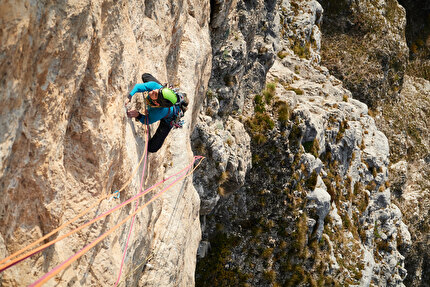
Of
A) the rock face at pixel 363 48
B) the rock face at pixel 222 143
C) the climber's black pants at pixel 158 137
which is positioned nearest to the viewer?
the rock face at pixel 222 143

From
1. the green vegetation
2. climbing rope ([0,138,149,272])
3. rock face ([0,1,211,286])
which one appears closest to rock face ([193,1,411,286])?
the green vegetation

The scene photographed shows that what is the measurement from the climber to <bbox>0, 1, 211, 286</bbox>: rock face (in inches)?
11.4

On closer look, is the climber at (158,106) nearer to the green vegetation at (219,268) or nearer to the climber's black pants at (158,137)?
the climber's black pants at (158,137)

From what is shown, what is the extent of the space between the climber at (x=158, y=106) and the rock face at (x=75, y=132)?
29cm

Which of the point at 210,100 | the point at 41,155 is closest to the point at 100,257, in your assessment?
the point at 41,155

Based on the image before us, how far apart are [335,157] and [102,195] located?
18796 millimetres

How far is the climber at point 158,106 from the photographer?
881cm

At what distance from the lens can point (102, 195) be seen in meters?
7.33

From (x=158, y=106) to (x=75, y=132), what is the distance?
2.99 m

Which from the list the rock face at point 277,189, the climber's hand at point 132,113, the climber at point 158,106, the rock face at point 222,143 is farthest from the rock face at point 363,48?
the climber's hand at point 132,113

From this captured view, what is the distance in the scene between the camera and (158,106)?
938cm

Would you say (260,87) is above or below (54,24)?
below

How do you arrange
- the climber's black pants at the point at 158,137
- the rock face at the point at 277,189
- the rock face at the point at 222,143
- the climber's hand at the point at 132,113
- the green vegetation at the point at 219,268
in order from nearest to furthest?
1. the rock face at the point at 222,143
2. the climber's hand at the point at 132,113
3. the climber's black pants at the point at 158,137
4. the rock face at the point at 277,189
5. the green vegetation at the point at 219,268

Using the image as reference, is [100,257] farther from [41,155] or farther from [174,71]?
[174,71]
